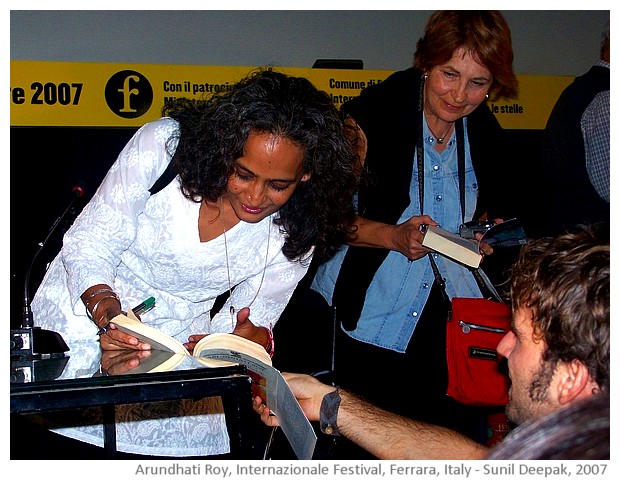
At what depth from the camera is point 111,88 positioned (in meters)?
3.62

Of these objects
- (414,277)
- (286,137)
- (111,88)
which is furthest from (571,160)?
(111,88)

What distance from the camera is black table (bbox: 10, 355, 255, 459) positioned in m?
1.37

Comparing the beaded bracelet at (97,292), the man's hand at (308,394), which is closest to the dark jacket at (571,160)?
the man's hand at (308,394)

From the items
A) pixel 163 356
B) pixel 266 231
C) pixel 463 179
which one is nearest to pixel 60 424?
pixel 163 356

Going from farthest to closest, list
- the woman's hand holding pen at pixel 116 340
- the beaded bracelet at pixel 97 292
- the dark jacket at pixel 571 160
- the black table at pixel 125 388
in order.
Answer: the dark jacket at pixel 571 160, the beaded bracelet at pixel 97 292, the woman's hand holding pen at pixel 116 340, the black table at pixel 125 388

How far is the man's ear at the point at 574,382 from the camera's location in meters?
1.39

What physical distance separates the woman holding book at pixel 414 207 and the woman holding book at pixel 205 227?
346mm

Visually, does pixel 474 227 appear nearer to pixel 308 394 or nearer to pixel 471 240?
pixel 471 240

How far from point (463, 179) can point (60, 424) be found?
1461 mm

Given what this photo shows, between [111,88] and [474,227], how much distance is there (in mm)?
1833

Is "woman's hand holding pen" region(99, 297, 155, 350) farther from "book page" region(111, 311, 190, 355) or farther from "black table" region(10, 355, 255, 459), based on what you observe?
"black table" region(10, 355, 255, 459)

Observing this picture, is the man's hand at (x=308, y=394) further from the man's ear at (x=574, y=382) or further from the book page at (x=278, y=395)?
the man's ear at (x=574, y=382)

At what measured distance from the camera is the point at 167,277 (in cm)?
217
